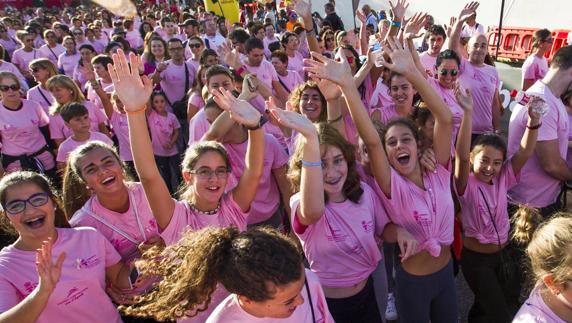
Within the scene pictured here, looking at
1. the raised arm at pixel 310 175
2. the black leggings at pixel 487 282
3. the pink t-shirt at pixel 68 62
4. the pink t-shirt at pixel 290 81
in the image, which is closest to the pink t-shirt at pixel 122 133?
the pink t-shirt at pixel 290 81

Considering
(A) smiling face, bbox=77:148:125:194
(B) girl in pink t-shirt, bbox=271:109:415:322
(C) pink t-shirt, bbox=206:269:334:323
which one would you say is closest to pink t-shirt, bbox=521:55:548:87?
(B) girl in pink t-shirt, bbox=271:109:415:322

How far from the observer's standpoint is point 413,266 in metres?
2.43

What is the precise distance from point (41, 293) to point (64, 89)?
133 inches

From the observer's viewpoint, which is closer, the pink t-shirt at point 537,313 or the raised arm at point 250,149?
the pink t-shirt at point 537,313

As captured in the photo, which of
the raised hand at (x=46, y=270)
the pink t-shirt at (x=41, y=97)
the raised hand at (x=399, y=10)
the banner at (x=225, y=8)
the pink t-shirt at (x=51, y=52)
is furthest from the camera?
the banner at (x=225, y=8)

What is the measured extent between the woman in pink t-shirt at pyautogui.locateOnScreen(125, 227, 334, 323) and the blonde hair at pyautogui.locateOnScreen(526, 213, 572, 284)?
89cm

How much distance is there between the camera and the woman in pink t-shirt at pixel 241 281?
1544mm

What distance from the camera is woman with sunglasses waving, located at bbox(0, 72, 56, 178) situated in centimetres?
452

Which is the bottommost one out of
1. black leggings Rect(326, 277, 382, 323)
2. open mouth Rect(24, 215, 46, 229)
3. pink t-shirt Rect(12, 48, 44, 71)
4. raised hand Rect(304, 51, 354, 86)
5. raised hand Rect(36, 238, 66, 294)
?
black leggings Rect(326, 277, 382, 323)

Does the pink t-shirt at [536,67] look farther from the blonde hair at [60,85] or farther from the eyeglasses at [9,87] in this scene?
the eyeglasses at [9,87]

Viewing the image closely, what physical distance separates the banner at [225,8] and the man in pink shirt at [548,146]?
10.4 metres

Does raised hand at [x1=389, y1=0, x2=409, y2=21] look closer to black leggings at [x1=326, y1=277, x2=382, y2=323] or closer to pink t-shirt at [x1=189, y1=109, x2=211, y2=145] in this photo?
pink t-shirt at [x1=189, y1=109, x2=211, y2=145]

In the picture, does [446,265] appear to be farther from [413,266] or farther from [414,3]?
[414,3]

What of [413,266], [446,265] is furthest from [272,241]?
[446,265]
